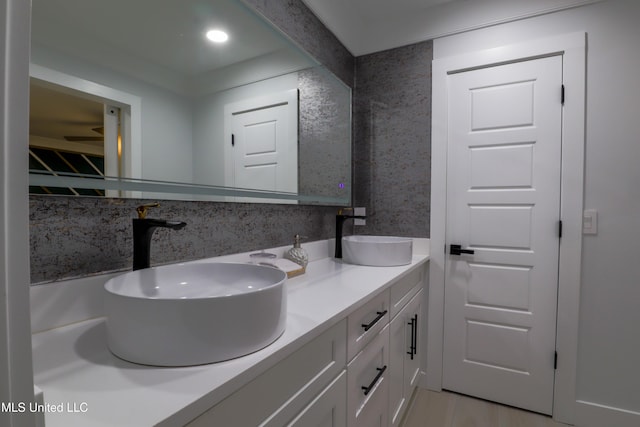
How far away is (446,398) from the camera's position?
1.84 meters

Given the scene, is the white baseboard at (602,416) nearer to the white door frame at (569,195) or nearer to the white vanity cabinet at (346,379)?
the white door frame at (569,195)

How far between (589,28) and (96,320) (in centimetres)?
248

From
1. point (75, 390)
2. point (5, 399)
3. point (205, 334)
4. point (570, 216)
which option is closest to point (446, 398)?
point (570, 216)

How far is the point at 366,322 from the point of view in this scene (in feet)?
3.51

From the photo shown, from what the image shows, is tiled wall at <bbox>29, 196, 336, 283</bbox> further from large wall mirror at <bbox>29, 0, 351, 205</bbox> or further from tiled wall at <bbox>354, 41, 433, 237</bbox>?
tiled wall at <bbox>354, 41, 433, 237</bbox>

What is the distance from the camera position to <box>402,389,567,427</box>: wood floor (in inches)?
63.6

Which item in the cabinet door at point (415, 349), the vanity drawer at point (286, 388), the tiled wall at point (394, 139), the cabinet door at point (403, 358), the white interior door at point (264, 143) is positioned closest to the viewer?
the vanity drawer at point (286, 388)

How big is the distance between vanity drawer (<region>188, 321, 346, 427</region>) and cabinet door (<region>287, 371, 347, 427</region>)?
0.02 m

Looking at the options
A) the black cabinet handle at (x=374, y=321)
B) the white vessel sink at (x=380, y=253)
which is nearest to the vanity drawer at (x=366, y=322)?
the black cabinet handle at (x=374, y=321)

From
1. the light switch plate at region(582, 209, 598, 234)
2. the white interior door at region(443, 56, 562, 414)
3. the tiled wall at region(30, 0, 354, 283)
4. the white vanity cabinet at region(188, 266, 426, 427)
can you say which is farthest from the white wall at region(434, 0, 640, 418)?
the tiled wall at region(30, 0, 354, 283)

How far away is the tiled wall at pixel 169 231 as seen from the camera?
71cm

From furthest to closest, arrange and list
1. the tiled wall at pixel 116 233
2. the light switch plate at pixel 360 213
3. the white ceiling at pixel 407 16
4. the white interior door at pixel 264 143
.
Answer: the light switch plate at pixel 360 213 < the white ceiling at pixel 407 16 < the white interior door at pixel 264 143 < the tiled wall at pixel 116 233

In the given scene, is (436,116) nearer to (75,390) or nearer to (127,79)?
(127,79)

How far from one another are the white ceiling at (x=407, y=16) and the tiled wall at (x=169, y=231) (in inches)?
9.0
